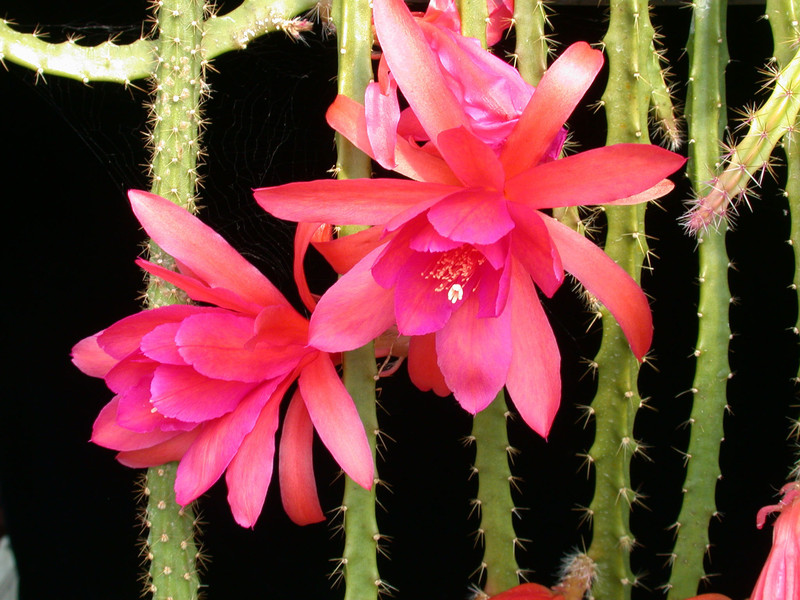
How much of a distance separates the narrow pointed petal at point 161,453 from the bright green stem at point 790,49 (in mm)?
467

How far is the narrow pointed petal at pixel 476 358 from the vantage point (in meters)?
0.35

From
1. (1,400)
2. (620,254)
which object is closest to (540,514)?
(620,254)

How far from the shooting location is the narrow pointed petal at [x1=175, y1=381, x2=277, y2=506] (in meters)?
0.39

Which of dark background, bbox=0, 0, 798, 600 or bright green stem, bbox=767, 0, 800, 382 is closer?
bright green stem, bbox=767, 0, 800, 382

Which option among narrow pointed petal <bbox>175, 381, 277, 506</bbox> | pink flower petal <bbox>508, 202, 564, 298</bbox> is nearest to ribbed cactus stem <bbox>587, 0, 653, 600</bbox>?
pink flower petal <bbox>508, 202, 564, 298</bbox>

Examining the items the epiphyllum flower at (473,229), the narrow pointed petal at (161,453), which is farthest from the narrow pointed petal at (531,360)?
the narrow pointed petal at (161,453)

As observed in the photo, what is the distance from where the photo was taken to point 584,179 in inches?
12.8

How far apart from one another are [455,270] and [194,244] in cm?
16

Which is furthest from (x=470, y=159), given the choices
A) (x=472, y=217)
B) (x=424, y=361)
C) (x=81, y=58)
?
(x=81, y=58)

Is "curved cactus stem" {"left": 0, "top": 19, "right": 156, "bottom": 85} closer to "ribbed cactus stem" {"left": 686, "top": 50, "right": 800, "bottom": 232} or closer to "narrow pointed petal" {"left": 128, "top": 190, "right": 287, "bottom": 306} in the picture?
"narrow pointed petal" {"left": 128, "top": 190, "right": 287, "bottom": 306}

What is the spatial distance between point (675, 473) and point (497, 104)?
624mm

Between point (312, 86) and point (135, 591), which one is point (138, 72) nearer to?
point (312, 86)

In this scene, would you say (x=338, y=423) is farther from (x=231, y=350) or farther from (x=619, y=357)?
(x=619, y=357)

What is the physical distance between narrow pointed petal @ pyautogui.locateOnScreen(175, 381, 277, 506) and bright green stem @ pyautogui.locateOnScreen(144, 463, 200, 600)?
8 cm
